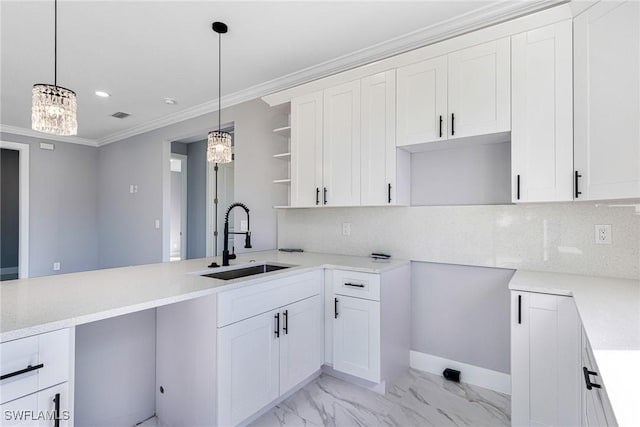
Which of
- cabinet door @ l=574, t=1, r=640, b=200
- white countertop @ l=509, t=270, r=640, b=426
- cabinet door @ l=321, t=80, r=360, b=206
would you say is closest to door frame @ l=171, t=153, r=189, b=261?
cabinet door @ l=321, t=80, r=360, b=206

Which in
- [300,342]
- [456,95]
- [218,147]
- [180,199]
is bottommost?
[300,342]

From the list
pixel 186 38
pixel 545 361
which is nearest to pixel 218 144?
pixel 186 38

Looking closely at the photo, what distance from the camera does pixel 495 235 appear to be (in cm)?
223

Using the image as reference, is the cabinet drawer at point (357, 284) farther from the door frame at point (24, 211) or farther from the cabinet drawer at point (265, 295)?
the door frame at point (24, 211)

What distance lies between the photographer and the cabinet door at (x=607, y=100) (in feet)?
4.58

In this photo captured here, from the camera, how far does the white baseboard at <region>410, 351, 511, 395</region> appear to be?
2219 mm

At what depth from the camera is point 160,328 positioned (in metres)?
1.83

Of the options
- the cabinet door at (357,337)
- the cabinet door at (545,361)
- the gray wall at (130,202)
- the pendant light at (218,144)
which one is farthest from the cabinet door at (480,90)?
the gray wall at (130,202)

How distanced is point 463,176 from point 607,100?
974 mm

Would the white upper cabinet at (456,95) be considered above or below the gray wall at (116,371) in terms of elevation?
above

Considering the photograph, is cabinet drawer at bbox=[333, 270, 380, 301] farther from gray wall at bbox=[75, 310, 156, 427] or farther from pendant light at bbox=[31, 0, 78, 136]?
pendant light at bbox=[31, 0, 78, 136]

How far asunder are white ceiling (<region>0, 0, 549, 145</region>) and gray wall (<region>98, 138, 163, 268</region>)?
1.33 m

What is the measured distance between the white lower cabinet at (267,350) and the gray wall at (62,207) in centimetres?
523

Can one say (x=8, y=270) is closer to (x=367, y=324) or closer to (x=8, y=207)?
(x=8, y=207)
